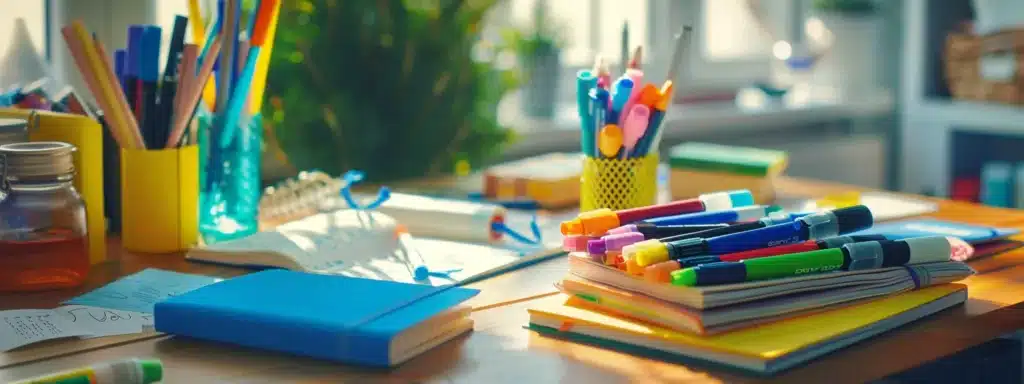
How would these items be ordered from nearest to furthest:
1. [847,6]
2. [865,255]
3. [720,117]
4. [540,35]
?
[865,255] < [540,35] < [720,117] < [847,6]

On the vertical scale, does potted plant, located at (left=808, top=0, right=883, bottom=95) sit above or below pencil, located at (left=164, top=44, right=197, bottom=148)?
above

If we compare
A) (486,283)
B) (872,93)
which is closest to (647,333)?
(486,283)

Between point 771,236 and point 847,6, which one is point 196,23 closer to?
point 771,236

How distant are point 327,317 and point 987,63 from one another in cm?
231

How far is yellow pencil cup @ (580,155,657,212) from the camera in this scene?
133cm

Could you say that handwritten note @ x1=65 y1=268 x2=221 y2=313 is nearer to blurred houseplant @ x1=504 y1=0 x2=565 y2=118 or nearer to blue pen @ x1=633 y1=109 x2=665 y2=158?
blue pen @ x1=633 y1=109 x2=665 y2=158

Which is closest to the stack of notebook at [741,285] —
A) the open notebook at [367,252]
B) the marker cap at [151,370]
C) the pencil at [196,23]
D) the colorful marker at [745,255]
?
the colorful marker at [745,255]

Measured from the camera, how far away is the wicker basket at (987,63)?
2.71 metres

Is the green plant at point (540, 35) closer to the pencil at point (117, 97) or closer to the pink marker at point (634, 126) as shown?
the pink marker at point (634, 126)

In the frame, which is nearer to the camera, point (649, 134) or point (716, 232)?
point (716, 232)

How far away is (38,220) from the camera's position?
1.11m

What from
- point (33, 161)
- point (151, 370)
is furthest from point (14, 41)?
point (151, 370)

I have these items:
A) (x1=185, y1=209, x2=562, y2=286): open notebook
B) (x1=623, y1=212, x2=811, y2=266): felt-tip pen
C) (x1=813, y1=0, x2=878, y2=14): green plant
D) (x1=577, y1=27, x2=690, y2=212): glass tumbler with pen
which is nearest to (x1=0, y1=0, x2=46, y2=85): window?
(x1=185, y1=209, x2=562, y2=286): open notebook

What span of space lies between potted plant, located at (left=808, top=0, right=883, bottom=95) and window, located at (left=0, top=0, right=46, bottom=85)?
6.70ft
